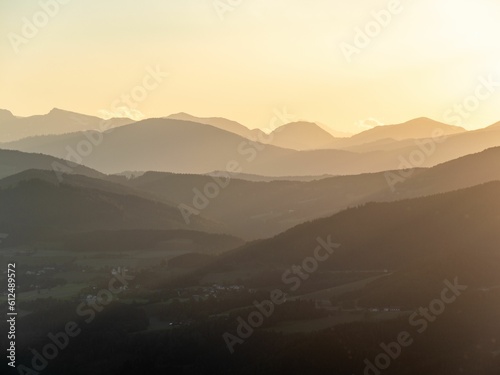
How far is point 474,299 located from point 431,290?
51.7 feet

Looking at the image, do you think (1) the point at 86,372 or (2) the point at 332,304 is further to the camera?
(2) the point at 332,304

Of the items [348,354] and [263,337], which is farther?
[263,337]

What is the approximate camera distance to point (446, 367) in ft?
441

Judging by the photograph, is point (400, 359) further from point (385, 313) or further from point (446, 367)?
point (385, 313)

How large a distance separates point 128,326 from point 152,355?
2128cm

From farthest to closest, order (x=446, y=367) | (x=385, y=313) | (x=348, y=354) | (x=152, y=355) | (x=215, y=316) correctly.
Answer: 1. (x=215, y=316)
2. (x=385, y=313)
3. (x=152, y=355)
4. (x=348, y=354)
5. (x=446, y=367)

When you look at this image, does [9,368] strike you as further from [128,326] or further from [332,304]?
[332,304]

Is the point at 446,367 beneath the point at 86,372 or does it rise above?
beneath

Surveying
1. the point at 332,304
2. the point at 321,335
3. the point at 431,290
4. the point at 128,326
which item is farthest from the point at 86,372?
the point at 431,290

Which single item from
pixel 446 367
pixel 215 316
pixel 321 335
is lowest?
pixel 446 367

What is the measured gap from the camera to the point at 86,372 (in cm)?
15200

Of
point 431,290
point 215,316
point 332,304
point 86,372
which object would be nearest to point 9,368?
point 86,372

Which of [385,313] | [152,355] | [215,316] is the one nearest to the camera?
[152,355]

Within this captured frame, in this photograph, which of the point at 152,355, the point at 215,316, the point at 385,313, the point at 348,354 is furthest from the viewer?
the point at 215,316
